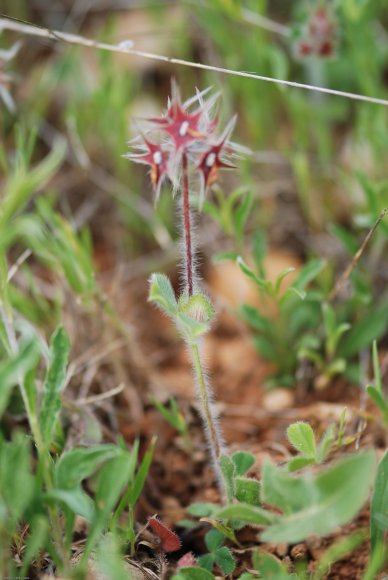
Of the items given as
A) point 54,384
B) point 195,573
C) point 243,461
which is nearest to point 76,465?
point 54,384

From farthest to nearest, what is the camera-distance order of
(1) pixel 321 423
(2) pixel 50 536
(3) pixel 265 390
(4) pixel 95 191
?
1. (4) pixel 95 191
2. (3) pixel 265 390
3. (1) pixel 321 423
4. (2) pixel 50 536

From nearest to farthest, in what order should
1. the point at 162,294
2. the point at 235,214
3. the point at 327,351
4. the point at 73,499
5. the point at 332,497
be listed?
the point at 332,497 < the point at 73,499 < the point at 162,294 < the point at 235,214 < the point at 327,351

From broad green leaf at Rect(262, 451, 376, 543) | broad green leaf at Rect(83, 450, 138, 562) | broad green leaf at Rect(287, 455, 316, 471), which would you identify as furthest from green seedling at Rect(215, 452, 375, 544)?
broad green leaf at Rect(83, 450, 138, 562)

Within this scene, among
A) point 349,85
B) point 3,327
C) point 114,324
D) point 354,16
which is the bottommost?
point 114,324

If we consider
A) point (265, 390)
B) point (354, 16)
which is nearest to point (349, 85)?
point (354, 16)

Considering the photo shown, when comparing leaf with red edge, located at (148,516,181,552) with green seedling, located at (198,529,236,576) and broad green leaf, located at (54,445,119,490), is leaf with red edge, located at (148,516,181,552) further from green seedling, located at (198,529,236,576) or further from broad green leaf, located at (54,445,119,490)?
broad green leaf, located at (54,445,119,490)

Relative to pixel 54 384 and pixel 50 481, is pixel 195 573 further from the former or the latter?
pixel 54 384

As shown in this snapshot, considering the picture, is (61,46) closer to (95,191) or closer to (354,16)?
(95,191)
